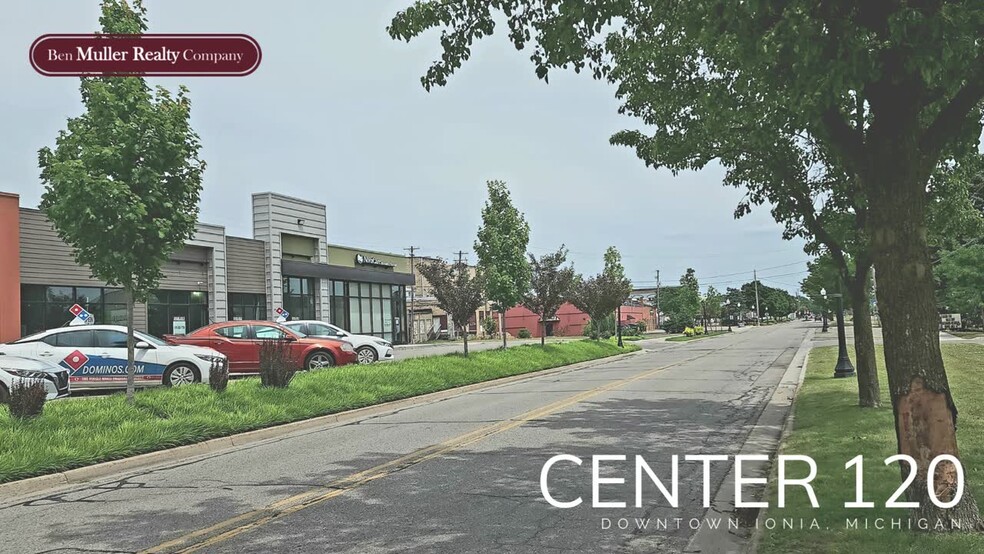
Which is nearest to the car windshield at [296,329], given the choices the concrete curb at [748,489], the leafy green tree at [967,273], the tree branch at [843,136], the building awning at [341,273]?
the concrete curb at [748,489]

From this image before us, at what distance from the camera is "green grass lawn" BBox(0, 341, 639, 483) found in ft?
31.5

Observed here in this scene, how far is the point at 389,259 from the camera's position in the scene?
54.8 meters

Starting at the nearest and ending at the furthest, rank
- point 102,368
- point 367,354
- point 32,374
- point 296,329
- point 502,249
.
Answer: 1. point 32,374
2. point 102,368
3. point 296,329
4. point 367,354
5. point 502,249

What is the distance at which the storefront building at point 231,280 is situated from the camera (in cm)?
2686

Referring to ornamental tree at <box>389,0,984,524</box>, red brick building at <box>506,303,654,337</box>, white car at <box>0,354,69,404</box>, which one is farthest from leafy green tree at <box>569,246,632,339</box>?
red brick building at <box>506,303,654,337</box>

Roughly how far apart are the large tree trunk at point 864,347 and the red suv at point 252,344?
13325 millimetres

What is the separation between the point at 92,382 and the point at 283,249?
26.2 meters

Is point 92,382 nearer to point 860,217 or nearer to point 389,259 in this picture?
point 860,217

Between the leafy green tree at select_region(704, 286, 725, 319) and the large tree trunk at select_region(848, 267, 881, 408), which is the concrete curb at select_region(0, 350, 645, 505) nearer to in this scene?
the large tree trunk at select_region(848, 267, 881, 408)

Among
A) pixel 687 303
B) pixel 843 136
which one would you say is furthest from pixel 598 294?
pixel 687 303

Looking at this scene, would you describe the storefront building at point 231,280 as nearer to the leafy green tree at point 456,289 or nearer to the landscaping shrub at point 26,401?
the leafy green tree at point 456,289

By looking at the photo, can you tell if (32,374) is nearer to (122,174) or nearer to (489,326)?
(122,174)

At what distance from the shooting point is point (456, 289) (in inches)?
976

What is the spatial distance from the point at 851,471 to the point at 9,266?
27305 mm
